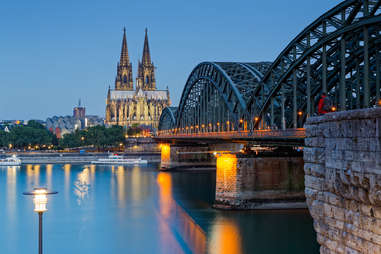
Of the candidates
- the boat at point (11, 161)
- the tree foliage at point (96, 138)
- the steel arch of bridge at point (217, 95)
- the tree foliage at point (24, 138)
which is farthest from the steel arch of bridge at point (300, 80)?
the tree foliage at point (24, 138)

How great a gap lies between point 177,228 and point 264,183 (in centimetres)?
794

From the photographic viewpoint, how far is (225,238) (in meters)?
34.4

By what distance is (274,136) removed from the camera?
39.6 m

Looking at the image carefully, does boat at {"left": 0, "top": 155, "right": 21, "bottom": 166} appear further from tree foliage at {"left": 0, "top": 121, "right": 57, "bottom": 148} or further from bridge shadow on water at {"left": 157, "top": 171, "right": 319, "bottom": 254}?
bridge shadow on water at {"left": 157, "top": 171, "right": 319, "bottom": 254}

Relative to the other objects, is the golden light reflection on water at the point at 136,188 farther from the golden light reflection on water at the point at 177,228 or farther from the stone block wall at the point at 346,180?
the stone block wall at the point at 346,180

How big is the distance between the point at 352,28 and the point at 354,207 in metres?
21.7

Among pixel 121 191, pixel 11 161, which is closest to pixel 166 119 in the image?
pixel 11 161

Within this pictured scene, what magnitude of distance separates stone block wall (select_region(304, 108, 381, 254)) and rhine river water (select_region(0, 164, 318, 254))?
1682 centimetres

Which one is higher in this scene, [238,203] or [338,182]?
[338,182]

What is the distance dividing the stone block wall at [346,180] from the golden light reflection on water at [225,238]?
1753cm

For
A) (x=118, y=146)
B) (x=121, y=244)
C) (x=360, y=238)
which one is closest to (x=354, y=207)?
(x=360, y=238)

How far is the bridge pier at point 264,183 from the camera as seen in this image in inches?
1676

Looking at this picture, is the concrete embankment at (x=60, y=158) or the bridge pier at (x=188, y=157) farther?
the concrete embankment at (x=60, y=158)

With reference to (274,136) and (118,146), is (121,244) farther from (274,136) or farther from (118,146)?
(118,146)
